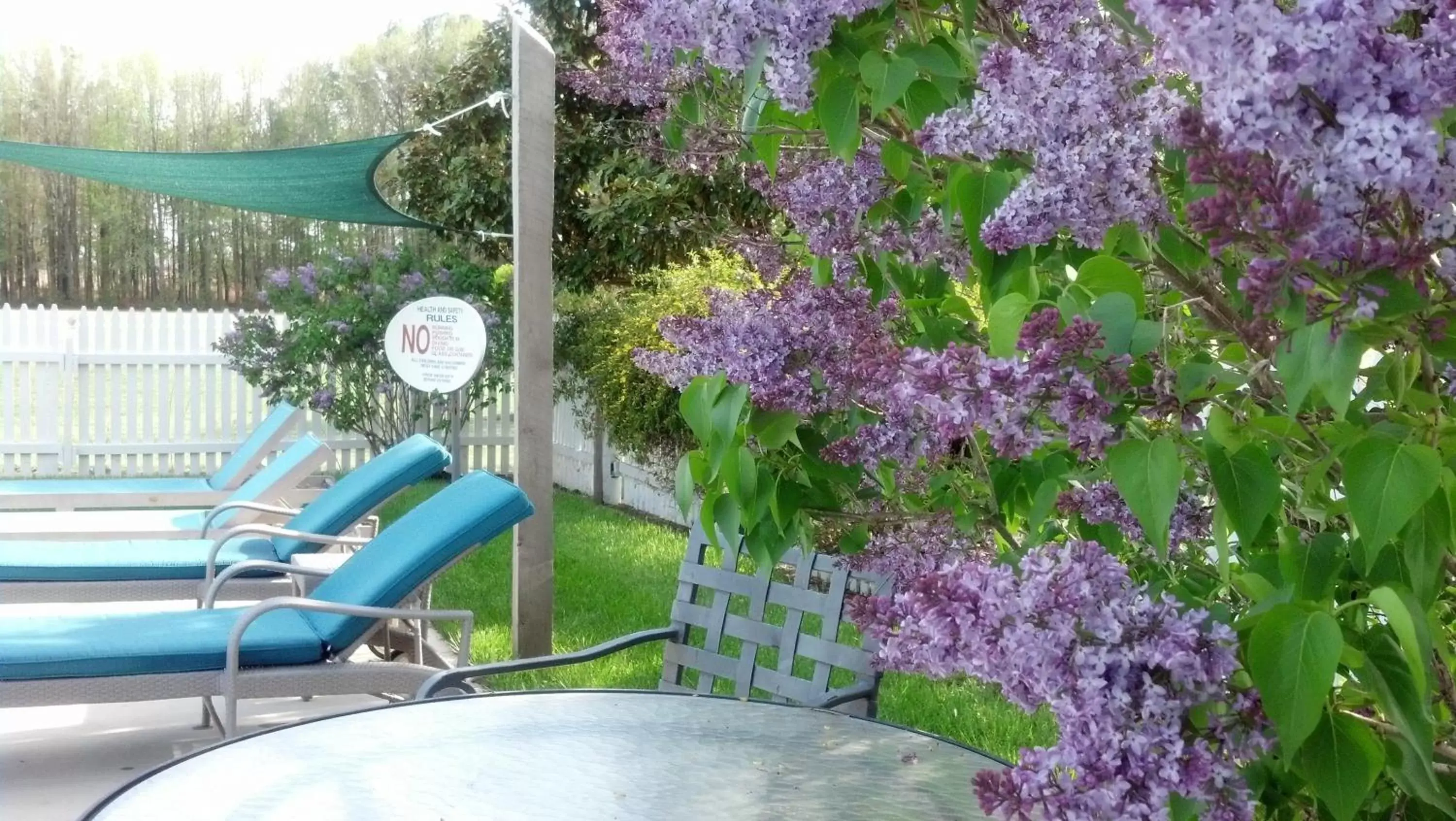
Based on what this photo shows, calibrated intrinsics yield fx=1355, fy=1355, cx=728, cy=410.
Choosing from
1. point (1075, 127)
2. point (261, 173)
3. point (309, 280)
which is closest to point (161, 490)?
point (261, 173)

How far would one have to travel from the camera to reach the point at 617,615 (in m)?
6.27

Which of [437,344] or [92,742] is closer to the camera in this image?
[92,742]

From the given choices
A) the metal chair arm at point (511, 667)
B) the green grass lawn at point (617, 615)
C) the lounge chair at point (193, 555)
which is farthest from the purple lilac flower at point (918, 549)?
the lounge chair at point (193, 555)

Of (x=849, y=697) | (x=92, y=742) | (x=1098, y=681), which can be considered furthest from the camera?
(x=92, y=742)

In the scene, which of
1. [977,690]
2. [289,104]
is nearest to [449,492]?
[977,690]

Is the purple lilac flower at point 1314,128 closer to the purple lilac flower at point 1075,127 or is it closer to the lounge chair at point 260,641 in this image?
the purple lilac flower at point 1075,127

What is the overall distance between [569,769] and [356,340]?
374 inches

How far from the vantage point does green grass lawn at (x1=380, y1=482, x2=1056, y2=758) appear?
4.52 m

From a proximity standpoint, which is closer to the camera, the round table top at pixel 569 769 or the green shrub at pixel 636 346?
the round table top at pixel 569 769

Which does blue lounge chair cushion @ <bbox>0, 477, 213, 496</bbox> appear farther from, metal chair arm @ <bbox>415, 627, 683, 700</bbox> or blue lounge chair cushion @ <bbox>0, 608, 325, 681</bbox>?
metal chair arm @ <bbox>415, 627, 683, 700</bbox>

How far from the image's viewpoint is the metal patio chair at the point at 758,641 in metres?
2.78

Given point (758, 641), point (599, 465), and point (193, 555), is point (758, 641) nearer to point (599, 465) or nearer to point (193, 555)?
point (193, 555)

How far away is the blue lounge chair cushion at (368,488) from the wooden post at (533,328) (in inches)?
25.2

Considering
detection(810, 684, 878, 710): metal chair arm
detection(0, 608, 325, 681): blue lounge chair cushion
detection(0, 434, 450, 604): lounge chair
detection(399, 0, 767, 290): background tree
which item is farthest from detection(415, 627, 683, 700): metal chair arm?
detection(399, 0, 767, 290): background tree
